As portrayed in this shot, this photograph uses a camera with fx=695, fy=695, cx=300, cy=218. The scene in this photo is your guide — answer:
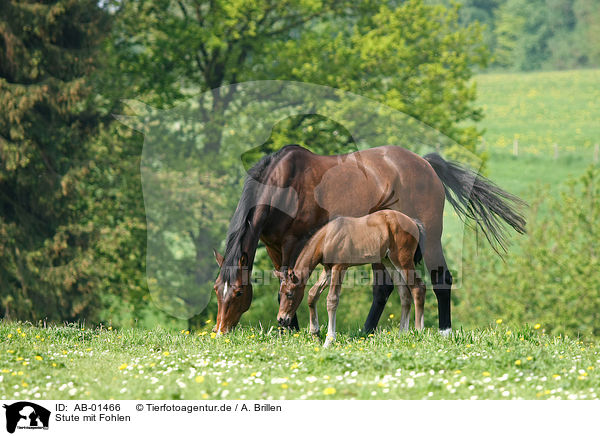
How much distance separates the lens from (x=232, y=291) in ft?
26.3

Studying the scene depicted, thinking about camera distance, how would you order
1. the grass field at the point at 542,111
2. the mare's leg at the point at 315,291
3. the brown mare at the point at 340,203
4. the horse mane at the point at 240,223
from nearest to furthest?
the mare's leg at the point at 315,291, the horse mane at the point at 240,223, the brown mare at the point at 340,203, the grass field at the point at 542,111

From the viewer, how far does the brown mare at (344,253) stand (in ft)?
25.6

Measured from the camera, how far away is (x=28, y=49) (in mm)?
15477

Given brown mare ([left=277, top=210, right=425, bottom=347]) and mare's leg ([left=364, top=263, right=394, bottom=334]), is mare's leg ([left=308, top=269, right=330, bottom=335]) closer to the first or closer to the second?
brown mare ([left=277, top=210, right=425, bottom=347])

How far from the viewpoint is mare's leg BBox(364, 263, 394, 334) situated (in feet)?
29.7

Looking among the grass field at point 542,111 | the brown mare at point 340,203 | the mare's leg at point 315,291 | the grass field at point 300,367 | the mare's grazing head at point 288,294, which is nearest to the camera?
the grass field at point 300,367

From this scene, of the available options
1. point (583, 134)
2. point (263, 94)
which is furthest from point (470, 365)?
point (583, 134)

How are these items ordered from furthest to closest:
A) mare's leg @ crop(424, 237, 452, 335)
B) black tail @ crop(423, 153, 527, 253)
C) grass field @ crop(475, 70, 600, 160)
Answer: grass field @ crop(475, 70, 600, 160)
black tail @ crop(423, 153, 527, 253)
mare's leg @ crop(424, 237, 452, 335)

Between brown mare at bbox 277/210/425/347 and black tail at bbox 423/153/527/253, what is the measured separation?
1.47 m

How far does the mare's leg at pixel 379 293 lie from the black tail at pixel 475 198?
4.74ft

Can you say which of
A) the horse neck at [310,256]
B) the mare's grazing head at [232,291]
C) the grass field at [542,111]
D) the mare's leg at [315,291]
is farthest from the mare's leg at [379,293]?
the grass field at [542,111]

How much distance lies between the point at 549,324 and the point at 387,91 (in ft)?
22.8
